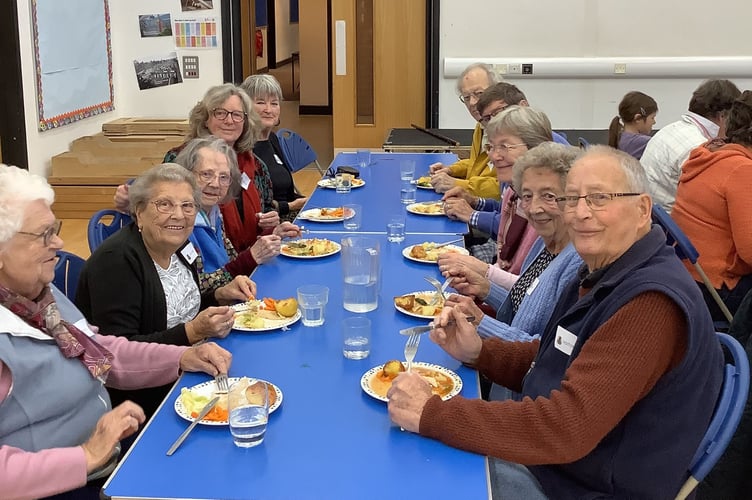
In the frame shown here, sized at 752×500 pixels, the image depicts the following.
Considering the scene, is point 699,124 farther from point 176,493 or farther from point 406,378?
point 176,493

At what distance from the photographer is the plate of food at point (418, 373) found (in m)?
1.73

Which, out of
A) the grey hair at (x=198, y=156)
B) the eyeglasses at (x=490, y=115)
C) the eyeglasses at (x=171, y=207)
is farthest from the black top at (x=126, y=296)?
the eyeglasses at (x=490, y=115)

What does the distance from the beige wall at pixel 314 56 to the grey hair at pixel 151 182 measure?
10.6m

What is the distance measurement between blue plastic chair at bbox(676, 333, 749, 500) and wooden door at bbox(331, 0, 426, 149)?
6373 millimetres

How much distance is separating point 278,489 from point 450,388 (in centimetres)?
53

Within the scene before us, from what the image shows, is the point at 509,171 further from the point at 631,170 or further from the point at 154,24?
the point at 154,24

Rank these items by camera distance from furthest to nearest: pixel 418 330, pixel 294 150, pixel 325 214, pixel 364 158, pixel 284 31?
pixel 284 31
pixel 294 150
pixel 364 158
pixel 325 214
pixel 418 330

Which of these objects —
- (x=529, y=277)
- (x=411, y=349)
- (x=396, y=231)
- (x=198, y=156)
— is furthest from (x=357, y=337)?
(x=198, y=156)

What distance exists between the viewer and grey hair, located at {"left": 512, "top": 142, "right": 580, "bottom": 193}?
2.22 metres

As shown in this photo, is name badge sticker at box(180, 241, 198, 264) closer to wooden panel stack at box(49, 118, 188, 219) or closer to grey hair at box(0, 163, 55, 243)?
grey hair at box(0, 163, 55, 243)

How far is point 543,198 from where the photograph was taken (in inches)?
87.8

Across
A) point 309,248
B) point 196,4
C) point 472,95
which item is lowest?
point 309,248

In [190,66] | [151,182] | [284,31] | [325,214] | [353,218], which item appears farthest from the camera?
[284,31]

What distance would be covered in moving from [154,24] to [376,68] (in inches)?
87.6
